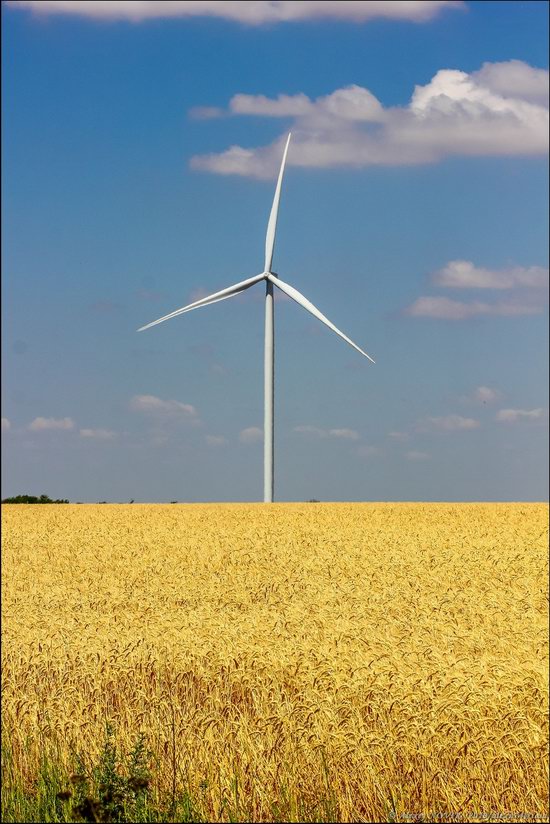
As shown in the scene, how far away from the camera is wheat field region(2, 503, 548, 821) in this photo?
11.7 meters

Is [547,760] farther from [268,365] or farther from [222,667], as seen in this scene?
[268,365]

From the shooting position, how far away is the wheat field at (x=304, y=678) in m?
11.7

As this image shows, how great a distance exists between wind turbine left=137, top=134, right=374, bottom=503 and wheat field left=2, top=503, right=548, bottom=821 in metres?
19.8

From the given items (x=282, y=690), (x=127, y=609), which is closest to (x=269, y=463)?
(x=127, y=609)

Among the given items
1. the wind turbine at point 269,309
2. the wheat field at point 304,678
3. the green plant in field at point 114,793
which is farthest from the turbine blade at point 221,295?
the green plant in field at point 114,793

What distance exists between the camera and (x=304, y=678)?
49.9 feet

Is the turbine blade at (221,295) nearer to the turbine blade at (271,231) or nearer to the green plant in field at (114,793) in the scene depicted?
the turbine blade at (271,231)

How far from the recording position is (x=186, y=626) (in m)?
19.3

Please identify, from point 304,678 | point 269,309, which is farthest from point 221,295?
point 304,678

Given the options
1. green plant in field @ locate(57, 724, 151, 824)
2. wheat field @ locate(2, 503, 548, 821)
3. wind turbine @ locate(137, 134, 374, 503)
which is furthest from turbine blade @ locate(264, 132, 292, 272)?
green plant in field @ locate(57, 724, 151, 824)

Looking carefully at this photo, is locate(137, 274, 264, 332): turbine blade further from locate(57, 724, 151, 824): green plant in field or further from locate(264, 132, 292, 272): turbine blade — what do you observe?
locate(57, 724, 151, 824): green plant in field

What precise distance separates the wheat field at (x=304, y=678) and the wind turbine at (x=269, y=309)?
1978 cm

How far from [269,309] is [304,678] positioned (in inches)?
1471

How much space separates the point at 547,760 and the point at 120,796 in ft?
16.1
